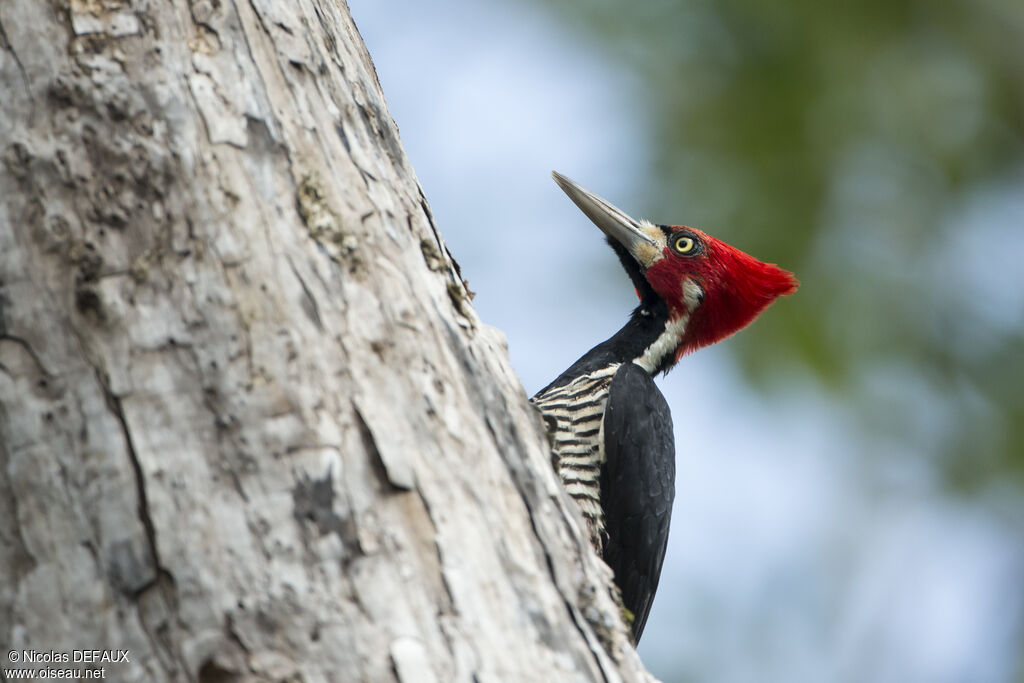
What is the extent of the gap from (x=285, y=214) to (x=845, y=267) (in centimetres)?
603

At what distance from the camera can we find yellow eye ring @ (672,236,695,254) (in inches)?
207

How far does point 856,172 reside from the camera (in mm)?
7305

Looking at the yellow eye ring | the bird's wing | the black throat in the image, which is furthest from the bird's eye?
the bird's wing

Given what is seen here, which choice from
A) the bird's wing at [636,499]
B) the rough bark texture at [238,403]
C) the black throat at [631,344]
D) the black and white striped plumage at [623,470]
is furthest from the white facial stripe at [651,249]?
the rough bark texture at [238,403]

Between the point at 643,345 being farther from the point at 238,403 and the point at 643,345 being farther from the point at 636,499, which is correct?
the point at 238,403

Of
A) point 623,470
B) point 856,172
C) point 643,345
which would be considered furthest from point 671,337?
point 856,172

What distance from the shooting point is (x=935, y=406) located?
7.68m

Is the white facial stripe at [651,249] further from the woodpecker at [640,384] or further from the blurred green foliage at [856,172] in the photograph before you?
the blurred green foliage at [856,172]

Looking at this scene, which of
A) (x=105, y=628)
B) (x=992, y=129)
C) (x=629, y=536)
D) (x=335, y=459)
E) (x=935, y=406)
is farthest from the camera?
(x=935, y=406)

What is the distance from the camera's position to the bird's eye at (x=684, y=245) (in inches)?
207

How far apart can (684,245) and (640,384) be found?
3.92ft

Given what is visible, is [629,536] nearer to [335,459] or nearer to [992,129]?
[335,459]

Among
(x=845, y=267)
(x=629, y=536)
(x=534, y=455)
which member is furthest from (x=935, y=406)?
(x=534, y=455)

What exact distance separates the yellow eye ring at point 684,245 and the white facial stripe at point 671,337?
0.19 metres
